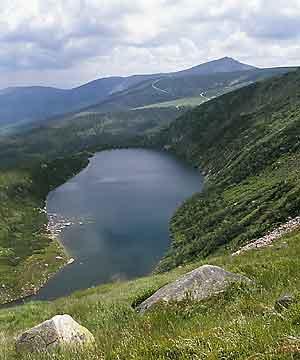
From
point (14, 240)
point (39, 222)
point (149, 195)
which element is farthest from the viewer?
point (149, 195)

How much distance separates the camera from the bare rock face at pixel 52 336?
12.5 m

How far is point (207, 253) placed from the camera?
66500 mm

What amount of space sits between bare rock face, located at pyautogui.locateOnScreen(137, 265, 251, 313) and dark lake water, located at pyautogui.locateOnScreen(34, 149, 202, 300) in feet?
241

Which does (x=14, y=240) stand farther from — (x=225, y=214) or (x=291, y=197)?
(x=291, y=197)

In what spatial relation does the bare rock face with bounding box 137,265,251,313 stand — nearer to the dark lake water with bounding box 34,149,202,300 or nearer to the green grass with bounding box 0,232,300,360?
the green grass with bounding box 0,232,300,360

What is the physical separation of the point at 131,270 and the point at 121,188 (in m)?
94.7

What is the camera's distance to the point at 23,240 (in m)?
126

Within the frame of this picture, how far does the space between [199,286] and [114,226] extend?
112860 mm

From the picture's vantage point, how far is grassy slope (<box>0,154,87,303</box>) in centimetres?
9638

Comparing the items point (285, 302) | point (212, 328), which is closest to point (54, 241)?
point (285, 302)

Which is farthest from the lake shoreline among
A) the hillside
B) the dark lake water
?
the hillside

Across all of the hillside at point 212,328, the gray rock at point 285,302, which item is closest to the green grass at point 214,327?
the hillside at point 212,328

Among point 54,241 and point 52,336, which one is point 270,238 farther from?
point 54,241

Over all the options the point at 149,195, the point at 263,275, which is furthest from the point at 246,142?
the point at 263,275
